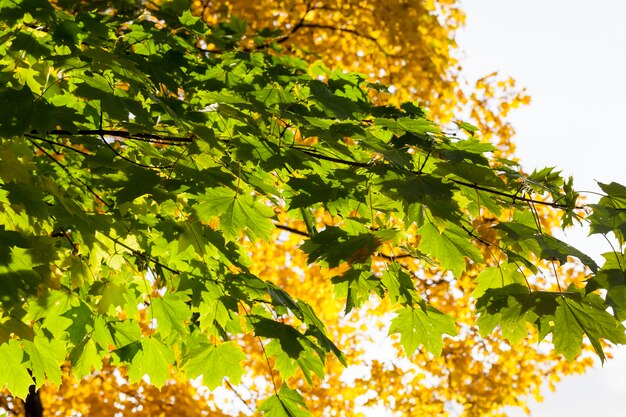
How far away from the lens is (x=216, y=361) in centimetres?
346

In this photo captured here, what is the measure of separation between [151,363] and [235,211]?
123 cm

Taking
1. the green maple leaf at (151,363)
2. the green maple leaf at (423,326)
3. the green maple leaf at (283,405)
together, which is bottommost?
the green maple leaf at (283,405)

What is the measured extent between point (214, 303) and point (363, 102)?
1.31 meters

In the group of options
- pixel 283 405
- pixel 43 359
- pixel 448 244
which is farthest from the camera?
pixel 43 359

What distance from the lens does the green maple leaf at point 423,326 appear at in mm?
3324

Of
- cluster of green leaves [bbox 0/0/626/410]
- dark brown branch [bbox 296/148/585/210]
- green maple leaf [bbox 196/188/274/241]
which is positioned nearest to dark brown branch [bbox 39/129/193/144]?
cluster of green leaves [bbox 0/0/626/410]

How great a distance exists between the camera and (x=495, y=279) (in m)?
3.22

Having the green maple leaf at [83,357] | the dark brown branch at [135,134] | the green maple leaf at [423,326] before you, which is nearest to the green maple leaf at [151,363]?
the green maple leaf at [83,357]

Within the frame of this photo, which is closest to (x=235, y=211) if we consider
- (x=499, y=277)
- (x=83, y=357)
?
(x=499, y=277)

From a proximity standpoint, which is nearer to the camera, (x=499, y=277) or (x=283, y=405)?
(x=499, y=277)

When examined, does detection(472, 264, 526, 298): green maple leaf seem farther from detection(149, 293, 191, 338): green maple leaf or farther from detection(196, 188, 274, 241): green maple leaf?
detection(149, 293, 191, 338): green maple leaf

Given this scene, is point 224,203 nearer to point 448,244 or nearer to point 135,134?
point 135,134

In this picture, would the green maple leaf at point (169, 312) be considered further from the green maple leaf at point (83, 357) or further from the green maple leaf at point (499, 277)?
the green maple leaf at point (499, 277)

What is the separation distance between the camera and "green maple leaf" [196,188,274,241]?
3.02 metres
